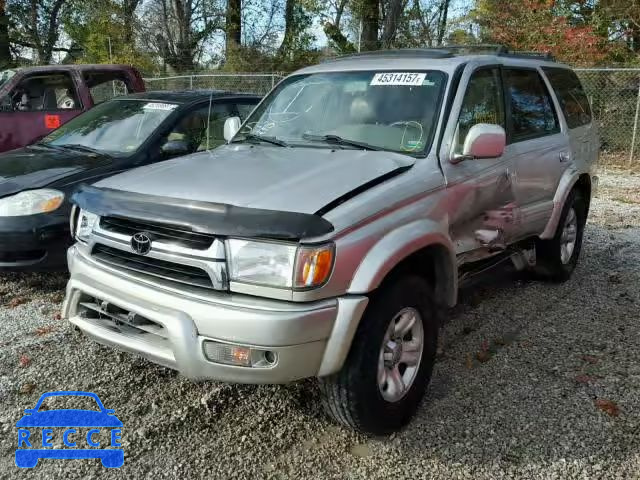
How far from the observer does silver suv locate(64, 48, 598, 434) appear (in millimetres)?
2545

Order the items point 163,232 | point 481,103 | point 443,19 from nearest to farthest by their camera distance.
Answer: point 163,232, point 481,103, point 443,19

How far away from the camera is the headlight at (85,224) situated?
3143mm

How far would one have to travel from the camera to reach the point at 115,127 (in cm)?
579

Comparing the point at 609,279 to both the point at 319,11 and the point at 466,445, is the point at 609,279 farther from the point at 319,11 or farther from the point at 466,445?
the point at 319,11

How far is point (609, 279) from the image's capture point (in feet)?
18.1

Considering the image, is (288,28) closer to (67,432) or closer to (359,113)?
(359,113)

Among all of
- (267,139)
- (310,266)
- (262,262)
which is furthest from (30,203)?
(310,266)

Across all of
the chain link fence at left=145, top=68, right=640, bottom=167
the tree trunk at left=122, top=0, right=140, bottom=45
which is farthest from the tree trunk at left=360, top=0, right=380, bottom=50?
the tree trunk at left=122, top=0, right=140, bottom=45

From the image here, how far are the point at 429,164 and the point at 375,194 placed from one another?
61 cm

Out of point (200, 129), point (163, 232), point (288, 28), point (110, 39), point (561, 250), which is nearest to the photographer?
point (163, 232)

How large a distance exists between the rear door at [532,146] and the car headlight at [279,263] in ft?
7.11

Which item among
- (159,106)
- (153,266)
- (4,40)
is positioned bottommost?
(153,266)

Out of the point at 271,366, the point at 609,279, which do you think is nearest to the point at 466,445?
the point at 271,366

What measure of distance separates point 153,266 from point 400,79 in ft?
6.64
